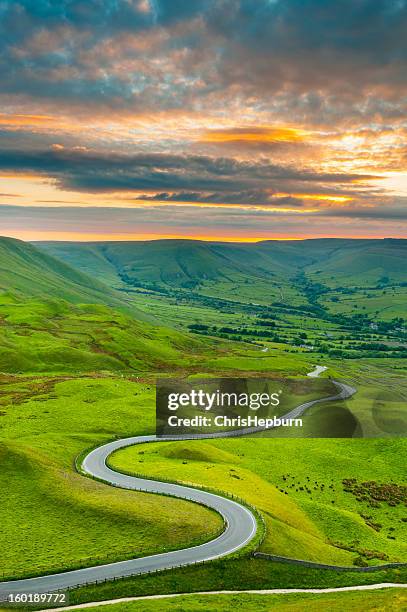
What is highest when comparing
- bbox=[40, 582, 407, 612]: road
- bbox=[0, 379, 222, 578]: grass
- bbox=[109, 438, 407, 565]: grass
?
bbox=[0, 379, 222, 578]: grass

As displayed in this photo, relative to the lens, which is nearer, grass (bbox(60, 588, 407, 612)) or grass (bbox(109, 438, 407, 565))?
grass (bbox(60, 588, 407, 612))

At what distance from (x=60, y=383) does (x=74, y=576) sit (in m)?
117

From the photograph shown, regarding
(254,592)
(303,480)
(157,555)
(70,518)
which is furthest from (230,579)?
(303,480)

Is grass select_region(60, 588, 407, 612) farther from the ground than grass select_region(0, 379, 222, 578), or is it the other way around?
grass select_region(0, 379, 222, 578)

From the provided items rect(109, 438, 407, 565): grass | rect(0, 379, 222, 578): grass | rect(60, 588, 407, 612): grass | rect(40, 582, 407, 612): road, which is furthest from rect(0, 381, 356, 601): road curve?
rect(60, 588, 407, 612): grass

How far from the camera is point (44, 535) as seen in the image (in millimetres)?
60562

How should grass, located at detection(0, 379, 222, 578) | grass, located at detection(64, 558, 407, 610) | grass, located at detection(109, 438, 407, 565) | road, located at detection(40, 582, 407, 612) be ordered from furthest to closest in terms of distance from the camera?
grass, located at detection(109, 438, 407, 565) < grass, located at detection(0, 379, 222, 578) < grass, located at detection(64, 558, 407, 610) < road, located at detection(40, 582, 407, 612)

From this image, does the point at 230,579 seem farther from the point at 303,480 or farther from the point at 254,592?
the point at 303,480

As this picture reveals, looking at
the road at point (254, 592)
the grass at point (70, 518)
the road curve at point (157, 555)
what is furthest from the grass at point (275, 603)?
the grass at point (70, 518)

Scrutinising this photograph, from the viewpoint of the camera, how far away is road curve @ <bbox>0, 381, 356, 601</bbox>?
50906 millimetres

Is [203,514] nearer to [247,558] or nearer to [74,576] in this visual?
[247,558]

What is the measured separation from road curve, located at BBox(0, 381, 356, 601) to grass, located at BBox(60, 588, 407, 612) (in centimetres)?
524

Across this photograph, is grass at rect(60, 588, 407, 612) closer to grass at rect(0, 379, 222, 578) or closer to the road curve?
the road curve

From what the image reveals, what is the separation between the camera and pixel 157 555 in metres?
56.8
